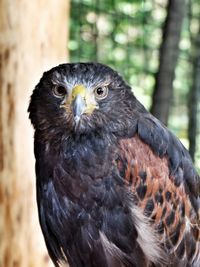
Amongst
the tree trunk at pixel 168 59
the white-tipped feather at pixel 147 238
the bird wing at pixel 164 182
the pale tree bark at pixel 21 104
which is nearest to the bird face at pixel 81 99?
the bird wing at pixel 164 182

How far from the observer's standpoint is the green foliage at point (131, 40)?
187 inches

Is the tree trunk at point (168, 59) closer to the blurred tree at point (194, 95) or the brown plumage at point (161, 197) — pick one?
the blurred tree at point (194, 95)

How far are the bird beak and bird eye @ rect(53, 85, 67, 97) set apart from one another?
0.07 m

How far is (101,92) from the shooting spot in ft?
8.86

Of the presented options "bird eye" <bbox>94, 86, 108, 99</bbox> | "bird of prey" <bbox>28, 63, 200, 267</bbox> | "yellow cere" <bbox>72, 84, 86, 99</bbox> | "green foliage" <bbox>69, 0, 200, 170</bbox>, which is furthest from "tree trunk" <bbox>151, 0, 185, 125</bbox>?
"yellow cere" <bbox>72, 84, 86, 99</bbox>

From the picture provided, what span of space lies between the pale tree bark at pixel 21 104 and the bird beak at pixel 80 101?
3.47 ft

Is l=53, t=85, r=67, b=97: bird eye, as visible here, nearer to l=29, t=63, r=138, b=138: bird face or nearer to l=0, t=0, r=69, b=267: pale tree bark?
l=29, t=63, r=138, b=138: bird face

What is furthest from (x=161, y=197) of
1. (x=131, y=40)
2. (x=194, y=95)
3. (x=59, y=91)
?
(x=131, y=40)

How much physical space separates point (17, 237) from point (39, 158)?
41.2 inches

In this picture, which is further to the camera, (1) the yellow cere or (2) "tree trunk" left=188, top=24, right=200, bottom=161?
(2) "tree trunk" left=188, top=24, right=200, bottom=161

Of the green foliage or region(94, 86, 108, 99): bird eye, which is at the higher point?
the green foliage

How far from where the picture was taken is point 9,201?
12.3 ft

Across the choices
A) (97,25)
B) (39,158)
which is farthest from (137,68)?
(39,158)

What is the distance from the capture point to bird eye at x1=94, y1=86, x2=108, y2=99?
268 cm
